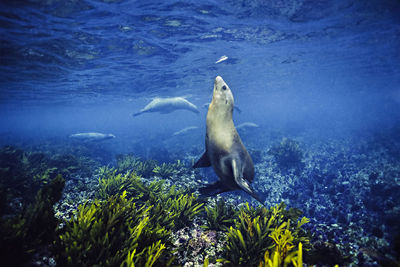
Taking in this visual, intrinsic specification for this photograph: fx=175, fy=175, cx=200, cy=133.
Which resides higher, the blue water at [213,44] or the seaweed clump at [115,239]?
the blue water at [213,44]

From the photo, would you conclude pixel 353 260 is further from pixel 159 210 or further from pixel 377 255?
pixel 159 210

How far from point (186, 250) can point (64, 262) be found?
1.85m

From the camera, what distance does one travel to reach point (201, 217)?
4516 mm

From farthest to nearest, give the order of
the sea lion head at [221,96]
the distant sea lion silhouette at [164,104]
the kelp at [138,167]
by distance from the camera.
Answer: the distant sea lion silhouette at [164,104]
the kelp at [138,167]
the sea lion head at [221,96]

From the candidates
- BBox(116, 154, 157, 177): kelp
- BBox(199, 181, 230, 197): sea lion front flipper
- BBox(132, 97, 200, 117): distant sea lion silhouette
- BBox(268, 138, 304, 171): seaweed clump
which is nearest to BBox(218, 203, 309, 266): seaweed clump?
BBox(199, 181, 230, 197): sea lion front flipper

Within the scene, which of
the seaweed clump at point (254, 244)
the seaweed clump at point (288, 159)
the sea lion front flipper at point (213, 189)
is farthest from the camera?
the seaweed clump at point (288, 159)

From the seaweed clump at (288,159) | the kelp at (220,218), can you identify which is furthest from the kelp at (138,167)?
the seaweed clump at (288,159)

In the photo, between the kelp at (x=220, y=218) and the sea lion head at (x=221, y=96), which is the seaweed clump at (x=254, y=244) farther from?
the sea lion head at (x=221, y=96)

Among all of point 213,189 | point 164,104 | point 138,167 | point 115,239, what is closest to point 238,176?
point 213,189

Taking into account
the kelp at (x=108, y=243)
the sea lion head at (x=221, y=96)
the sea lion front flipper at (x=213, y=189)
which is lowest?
the sea lion front flipper at (x=213, y=189)

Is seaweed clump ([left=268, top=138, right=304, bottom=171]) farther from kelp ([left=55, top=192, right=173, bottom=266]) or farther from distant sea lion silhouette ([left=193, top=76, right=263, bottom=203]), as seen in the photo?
kelp ([left=55, top=192, right=173, bottom=266])

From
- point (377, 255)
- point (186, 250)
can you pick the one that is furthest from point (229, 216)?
point (377, 255)

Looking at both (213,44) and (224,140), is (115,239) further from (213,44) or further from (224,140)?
(213,44)

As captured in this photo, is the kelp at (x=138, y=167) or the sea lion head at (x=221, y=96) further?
the kelp at (x=138, y=167)
